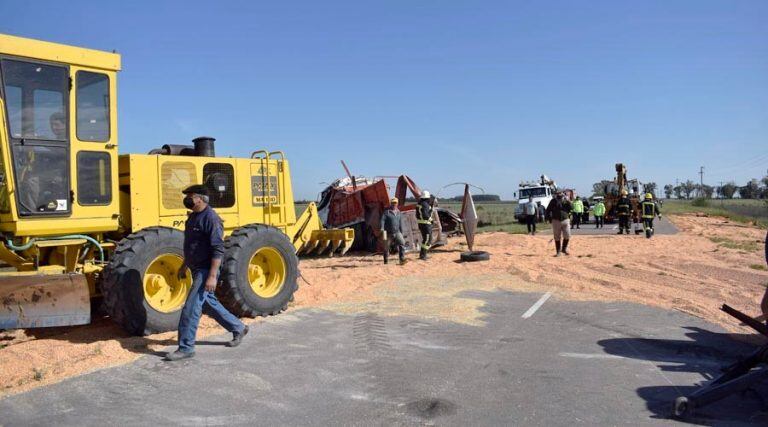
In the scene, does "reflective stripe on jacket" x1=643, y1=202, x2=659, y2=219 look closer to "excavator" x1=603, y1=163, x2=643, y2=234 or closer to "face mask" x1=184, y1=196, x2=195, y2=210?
"excavator" x1=603, y1=163, x2=643, y2=234

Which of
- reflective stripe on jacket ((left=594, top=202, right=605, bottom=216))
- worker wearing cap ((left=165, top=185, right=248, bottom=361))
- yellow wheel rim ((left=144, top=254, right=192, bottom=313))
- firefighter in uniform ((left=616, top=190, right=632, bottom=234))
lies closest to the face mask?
worker wearing cap ((left=165, top=185, right=248, bottom=361))

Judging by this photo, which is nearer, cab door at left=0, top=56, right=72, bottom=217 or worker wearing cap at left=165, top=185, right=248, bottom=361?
Answer: worker wearing cap at left=165, top=185, right=248, bottom=361

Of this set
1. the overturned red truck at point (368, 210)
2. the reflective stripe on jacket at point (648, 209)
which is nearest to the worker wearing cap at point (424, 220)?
the overturned red truck at point (368, 210)

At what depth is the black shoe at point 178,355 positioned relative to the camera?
562 centimetres

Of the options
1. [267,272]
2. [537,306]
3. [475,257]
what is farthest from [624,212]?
[267,272]

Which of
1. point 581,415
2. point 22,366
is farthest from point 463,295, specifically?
point 22,366

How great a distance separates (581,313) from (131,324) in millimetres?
6069

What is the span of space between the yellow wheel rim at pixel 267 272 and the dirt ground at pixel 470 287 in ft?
2.51

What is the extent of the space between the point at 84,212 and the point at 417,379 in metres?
4.39

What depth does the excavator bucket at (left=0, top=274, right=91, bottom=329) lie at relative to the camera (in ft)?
18.5

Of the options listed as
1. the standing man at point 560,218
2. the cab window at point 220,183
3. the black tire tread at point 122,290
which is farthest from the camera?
the standing man at point 560,218

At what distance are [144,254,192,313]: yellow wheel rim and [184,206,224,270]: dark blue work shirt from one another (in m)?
0.89

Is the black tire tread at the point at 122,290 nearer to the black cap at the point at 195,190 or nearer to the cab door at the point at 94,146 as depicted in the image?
the cab door at the point at 94,146

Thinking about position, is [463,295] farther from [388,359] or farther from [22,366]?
[22,366]
